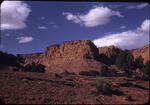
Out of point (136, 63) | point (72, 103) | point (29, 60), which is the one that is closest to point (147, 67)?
point (136, 63)

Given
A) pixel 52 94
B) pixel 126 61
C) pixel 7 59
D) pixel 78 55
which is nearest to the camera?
pixel 52 94

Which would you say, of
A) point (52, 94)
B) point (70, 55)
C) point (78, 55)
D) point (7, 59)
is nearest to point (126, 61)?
point (52, 94)

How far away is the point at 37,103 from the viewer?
8094 millimetres

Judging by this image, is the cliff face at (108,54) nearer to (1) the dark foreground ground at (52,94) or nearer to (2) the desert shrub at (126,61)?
(2) the desert shrub at (126,61)

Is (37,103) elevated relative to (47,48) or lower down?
lower down

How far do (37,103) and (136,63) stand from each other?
2486 cm

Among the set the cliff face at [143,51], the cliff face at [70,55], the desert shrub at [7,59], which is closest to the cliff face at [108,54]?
the cliff face at [70,55]

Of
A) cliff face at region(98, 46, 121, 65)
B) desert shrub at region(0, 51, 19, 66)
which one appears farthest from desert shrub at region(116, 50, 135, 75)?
cliff face at region(98, 46, 121, 65)

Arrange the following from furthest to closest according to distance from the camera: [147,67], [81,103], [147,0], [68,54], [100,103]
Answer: [68,54] < [147,67] < [100,103] < [81,103] < [147,0]

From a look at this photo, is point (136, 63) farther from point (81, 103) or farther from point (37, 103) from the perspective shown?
point (37, 103)

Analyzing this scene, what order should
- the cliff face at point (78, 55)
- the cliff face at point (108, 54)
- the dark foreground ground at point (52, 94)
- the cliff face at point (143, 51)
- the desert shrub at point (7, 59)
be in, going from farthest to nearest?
the cliff face at point (108, 54) → the cliff face at point (143, 51) → the cliff face at point (78, 55) → the desert shrub at point (7, 59) → the dark foreground ground at point (52, 94)

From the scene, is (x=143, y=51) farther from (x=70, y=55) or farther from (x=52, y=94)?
(x=52, y=94)

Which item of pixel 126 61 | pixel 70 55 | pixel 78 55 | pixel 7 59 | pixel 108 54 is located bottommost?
pixel 126 61

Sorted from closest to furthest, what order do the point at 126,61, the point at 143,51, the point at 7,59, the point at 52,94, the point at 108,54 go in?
the point at 52,94
the point at 126,61
the point at 7,59
the point at 143,51
the point at 108,54
